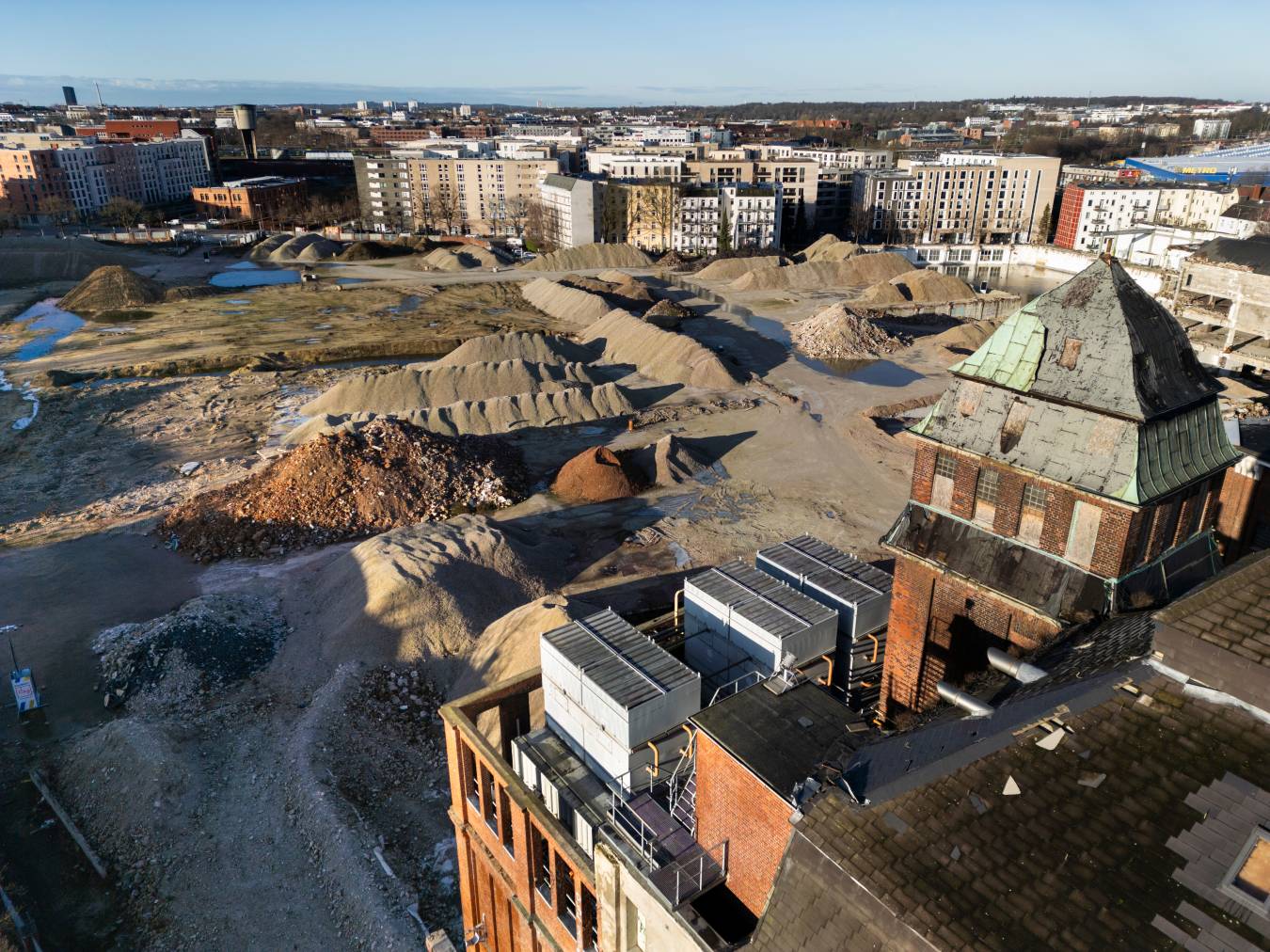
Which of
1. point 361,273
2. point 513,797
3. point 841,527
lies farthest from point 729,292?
point 513,797

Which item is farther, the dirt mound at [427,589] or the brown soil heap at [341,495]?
the brown soil heap at [341,495]

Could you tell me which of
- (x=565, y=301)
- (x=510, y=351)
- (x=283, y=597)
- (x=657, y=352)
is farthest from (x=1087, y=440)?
(x=565, y=301)

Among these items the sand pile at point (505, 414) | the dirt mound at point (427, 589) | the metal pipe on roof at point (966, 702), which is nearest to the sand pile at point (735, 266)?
the sand pile at point (505, 414)

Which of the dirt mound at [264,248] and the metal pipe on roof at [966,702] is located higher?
the metal pipe on roof at [966,702]

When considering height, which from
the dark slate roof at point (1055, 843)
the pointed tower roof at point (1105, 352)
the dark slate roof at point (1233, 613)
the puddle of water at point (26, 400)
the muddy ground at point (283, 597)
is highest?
the pointed tower roof at point (1105, 352)

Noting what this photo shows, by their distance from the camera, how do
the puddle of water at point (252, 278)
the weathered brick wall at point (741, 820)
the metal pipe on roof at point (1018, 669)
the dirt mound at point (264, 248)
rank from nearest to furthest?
the metal pipe on roof at point (1018, 669) → the weathered brick wall at point (741, 820) → the puddle of water at point (252, 278) → the dirt mound at point (264, 248)

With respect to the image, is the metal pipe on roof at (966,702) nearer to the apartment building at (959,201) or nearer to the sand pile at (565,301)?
the sand pile at (565,301)

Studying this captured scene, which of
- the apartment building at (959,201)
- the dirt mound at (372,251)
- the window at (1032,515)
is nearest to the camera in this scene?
the window at (1032,515)
